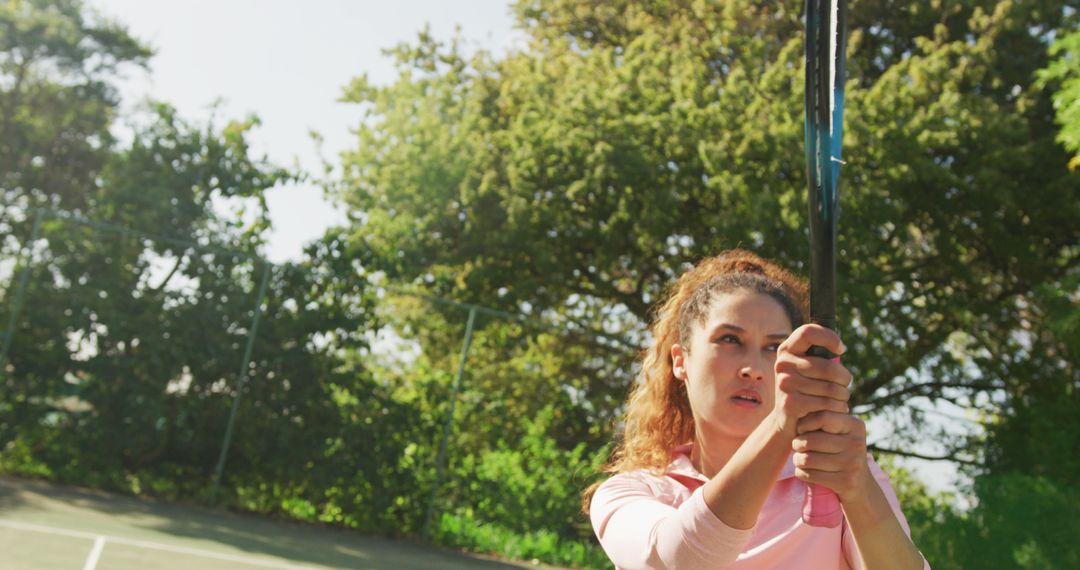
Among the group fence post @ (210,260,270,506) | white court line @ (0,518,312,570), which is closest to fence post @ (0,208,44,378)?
fence post @ (210,260,270,506)

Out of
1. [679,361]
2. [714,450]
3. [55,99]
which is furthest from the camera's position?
[55,99]

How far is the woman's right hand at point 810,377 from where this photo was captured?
125 cm

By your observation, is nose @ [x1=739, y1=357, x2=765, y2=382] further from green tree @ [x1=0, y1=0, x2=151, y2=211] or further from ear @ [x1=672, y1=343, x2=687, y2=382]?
green tree @ [x1=0, y1=0, x2=151, y2=211]

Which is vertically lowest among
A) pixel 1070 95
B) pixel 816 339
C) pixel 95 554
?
pixel 95 554

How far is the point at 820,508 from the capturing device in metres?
1.39

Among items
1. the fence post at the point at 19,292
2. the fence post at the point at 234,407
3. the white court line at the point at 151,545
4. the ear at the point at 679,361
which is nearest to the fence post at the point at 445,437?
the fence post at the point at 234,407

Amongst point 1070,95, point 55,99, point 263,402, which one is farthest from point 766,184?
point 55,99

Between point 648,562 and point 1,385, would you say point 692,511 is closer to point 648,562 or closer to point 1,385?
point 648,562

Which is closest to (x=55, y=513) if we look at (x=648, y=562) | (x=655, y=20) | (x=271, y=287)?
(x=271, y=287)

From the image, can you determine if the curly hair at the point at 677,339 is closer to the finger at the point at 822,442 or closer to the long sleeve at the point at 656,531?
the long sleeve at the point at 656,531

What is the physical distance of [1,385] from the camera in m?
10.3

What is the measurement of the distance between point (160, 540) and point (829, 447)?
7907mm

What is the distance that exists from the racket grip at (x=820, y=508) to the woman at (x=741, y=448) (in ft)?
0.08

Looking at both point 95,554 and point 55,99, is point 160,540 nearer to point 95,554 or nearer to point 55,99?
point 95,554
